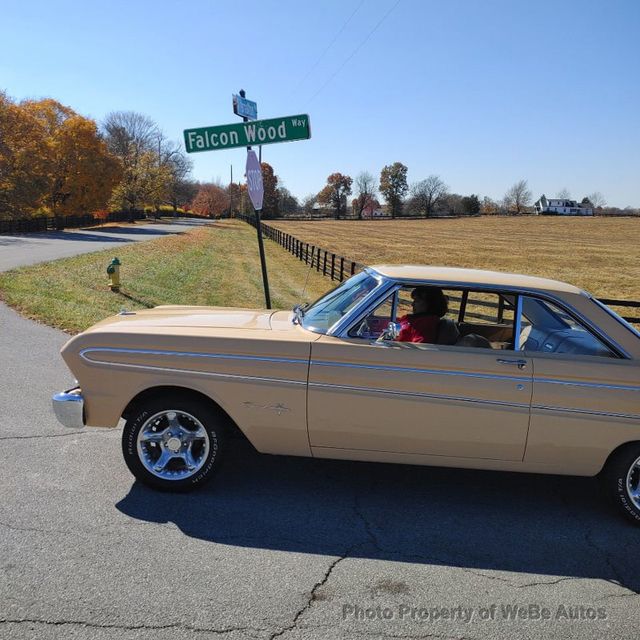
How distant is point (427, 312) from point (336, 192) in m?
154

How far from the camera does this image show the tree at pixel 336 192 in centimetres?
15362

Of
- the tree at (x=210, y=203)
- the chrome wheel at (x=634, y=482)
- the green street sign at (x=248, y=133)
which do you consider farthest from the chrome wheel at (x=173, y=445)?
the tree at (x=210, y=203)

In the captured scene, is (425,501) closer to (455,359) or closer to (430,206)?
(455,359)

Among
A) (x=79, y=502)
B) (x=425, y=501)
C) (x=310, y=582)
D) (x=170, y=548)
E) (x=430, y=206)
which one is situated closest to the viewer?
(x=310, y=582)

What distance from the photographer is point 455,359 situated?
3.60m

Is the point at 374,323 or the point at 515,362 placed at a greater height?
the point at 374,323

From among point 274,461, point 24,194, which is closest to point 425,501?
point 274,461

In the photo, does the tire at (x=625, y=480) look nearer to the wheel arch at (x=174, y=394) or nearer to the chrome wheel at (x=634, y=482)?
the chrome wheel at (x=634, y=482)

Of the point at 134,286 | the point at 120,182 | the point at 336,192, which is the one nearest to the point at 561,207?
the point at 336,192

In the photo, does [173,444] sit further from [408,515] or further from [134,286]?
[134,286]

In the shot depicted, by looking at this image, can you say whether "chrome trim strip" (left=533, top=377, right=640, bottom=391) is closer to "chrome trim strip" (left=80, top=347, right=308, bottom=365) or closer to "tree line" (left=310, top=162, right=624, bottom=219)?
"chrome trim strip" (left=80, top=347, right=308, bottom=365)

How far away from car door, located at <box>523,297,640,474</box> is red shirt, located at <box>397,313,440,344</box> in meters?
0.71

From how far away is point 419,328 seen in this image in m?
4.16

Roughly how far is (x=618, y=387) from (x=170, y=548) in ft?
9.59
